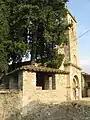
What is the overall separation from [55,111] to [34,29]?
34.7 feet

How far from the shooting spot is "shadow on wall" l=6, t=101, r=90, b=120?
1771 cm

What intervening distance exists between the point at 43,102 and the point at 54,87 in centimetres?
220

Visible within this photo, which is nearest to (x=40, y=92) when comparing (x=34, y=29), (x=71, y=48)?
(x=34, y=29)

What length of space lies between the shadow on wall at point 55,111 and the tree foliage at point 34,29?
6512 millimetres

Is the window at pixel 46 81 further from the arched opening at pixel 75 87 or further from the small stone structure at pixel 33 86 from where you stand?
the arched opening at pixel 75 87

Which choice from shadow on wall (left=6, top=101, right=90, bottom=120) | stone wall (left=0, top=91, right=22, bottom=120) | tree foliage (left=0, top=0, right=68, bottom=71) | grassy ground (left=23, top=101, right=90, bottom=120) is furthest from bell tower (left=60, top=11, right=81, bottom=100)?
grassy ground (left=23, top=101, right=90, bottom=120)

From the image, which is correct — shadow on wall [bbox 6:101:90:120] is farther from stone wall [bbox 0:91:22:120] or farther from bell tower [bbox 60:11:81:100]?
bell tower [bbox 60:11:81:100]

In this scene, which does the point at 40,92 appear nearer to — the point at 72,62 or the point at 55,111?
the point at 55,111

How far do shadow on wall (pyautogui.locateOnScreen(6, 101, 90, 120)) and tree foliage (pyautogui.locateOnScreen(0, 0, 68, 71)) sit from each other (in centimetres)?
651

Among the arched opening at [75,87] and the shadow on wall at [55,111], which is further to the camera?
the arched opening at [75,87]

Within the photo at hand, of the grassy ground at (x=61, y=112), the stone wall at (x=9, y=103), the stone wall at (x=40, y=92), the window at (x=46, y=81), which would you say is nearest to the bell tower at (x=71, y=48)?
the window at (x=46, y=81)

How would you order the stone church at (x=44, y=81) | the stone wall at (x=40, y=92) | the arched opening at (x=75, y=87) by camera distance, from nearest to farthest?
the stone wall at (x=40, y=92), the stone church at (x=44, y=81), the arched opening at (x=75, y=87)

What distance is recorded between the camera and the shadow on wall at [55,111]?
17711mm

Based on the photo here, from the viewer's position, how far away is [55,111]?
19.8 metres
